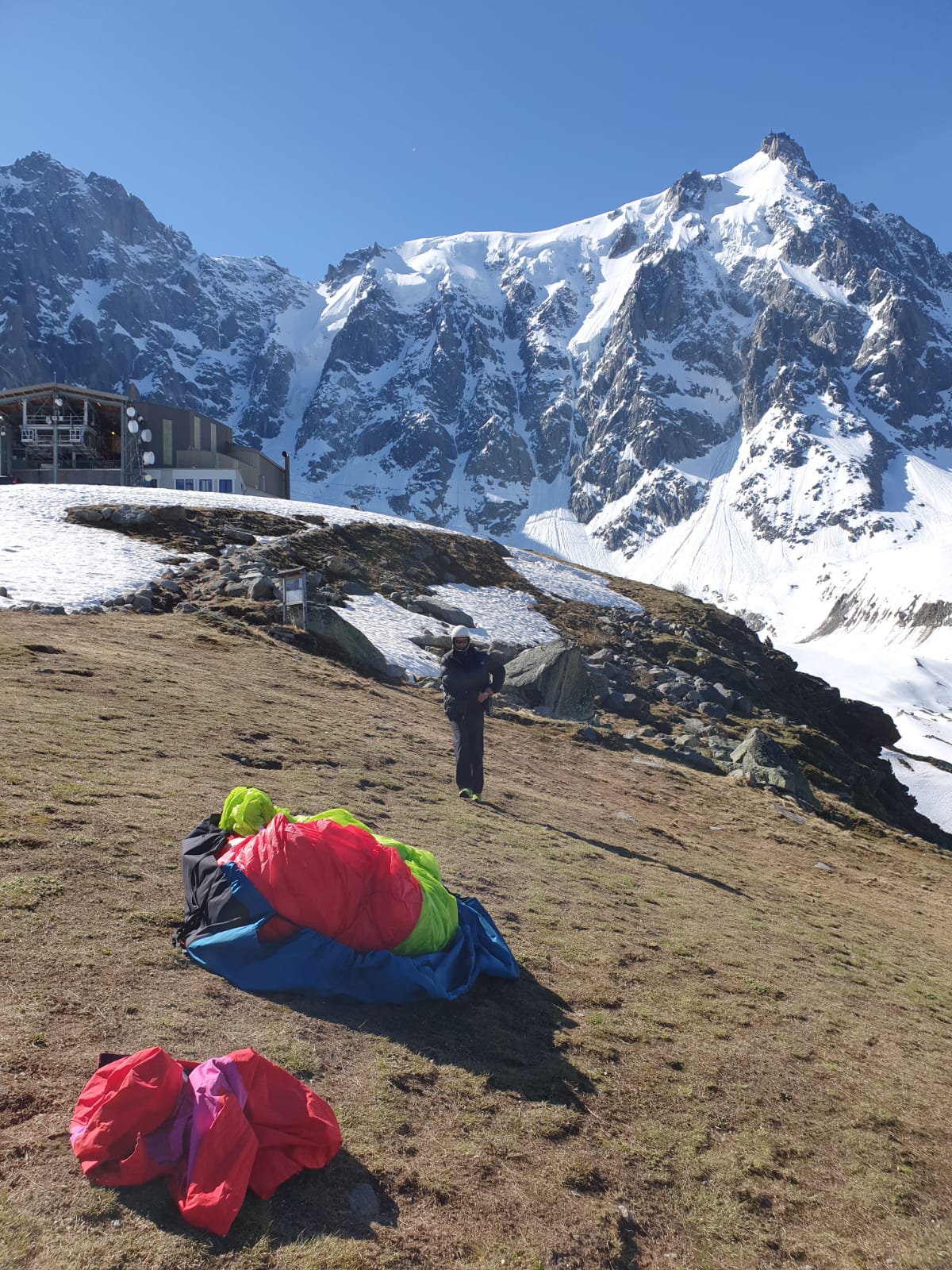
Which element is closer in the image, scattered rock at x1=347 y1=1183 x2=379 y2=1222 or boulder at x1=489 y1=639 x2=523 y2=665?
scattered rock at x1=347 y1=1183 x2=379 y2=1222

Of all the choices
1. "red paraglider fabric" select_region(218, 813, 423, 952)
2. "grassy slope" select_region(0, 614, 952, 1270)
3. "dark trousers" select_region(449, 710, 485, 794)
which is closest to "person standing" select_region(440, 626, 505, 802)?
"dark trousers" select_region(449, 710, 485, 794)

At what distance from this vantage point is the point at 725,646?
105 ft

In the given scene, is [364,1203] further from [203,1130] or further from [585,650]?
[585,650]

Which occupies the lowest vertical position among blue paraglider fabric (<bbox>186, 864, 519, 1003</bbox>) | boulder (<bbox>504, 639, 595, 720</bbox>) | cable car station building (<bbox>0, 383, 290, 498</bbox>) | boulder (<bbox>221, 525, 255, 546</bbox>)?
boulder (<bbox>504, 639, 595, 720</bbox>)

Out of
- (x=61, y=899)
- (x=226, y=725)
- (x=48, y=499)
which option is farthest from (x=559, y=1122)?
(x=48, y=499)

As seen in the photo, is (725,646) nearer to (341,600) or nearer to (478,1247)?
Answer: (341,600)

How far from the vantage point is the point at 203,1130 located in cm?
349

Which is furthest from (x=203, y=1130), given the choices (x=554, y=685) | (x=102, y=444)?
(x=102, y=444)

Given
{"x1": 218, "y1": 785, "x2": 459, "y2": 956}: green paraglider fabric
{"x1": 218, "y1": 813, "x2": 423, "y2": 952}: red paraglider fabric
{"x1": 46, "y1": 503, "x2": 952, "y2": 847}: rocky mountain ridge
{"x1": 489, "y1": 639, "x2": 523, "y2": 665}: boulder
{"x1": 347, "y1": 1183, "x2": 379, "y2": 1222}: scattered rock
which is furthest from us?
{"x1": 489, "y1": 639, "x2": 523, "y2": 665}: boulder

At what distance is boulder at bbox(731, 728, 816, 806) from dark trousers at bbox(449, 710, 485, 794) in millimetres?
7959

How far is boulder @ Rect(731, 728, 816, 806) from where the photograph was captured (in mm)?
17109

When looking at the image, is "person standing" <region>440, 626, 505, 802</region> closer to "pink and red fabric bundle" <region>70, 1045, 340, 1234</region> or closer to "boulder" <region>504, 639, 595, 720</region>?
"pink and red fabric bundle" <region>70, 1045, 340, 1234</region>

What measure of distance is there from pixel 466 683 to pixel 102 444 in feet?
153

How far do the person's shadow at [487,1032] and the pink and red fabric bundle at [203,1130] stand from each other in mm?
1254
